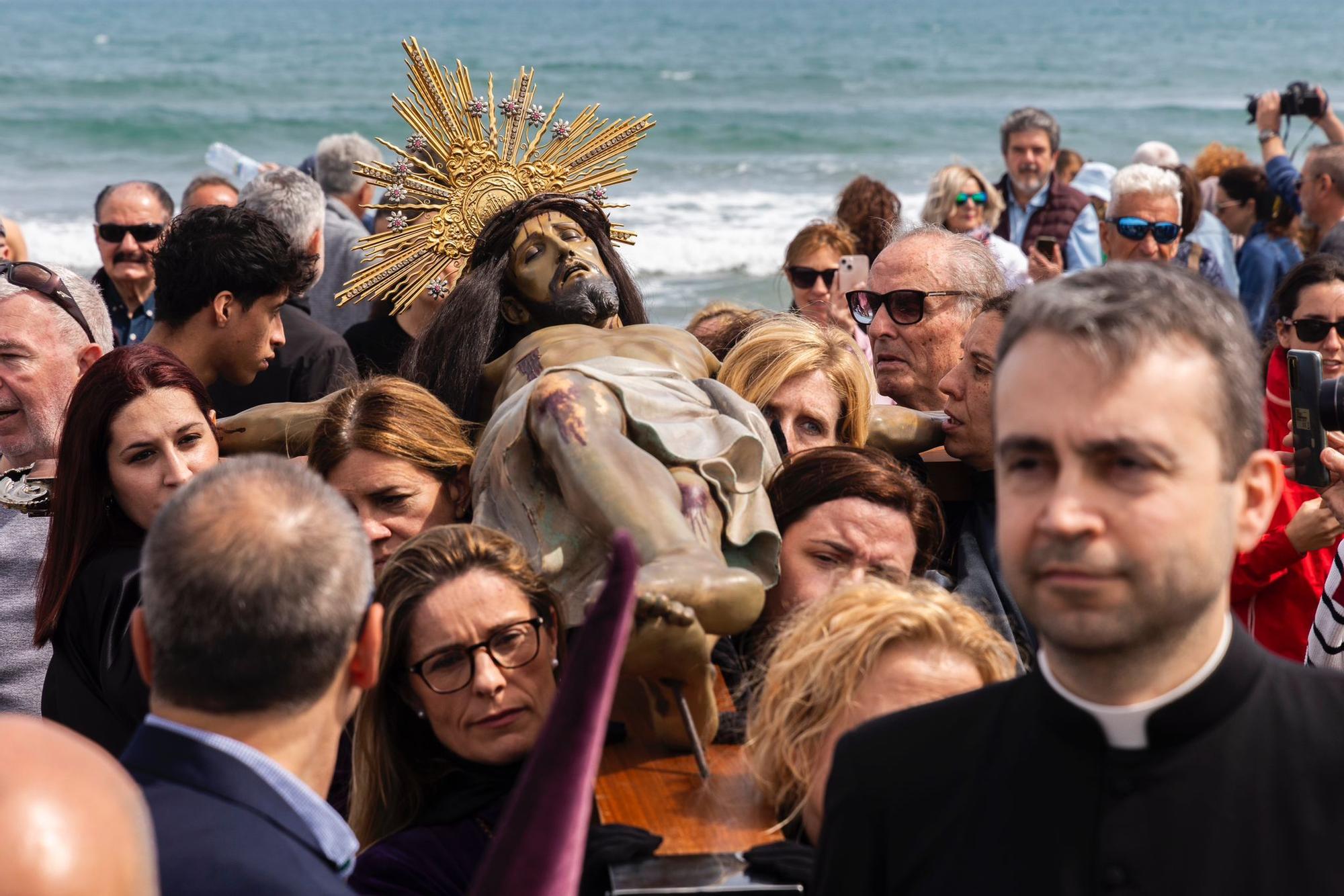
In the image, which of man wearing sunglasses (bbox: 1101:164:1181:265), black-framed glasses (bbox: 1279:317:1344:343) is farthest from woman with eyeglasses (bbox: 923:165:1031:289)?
black-framed glasses (bbox: 1279:317:1344:343)

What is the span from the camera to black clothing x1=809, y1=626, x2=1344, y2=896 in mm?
1877

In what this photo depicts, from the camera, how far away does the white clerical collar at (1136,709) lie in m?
1.91

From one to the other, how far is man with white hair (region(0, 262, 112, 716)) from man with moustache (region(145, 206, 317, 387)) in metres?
0.36

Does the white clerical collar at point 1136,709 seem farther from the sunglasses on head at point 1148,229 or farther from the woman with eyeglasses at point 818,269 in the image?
the sunglasses on head at point 1148,229

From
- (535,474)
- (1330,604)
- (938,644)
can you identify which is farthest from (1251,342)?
(1330,604)

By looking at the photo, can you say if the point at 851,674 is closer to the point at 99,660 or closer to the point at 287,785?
the point at 287,785

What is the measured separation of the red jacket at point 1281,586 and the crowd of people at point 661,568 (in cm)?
1

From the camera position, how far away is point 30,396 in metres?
4.02

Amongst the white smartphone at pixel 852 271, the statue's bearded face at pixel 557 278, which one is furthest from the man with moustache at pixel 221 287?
the white smartphone at pixel 852 271

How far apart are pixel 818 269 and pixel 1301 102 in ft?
13.4

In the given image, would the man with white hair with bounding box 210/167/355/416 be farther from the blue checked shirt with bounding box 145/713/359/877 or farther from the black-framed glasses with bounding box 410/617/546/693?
the blue checked shirt with bounding box 145/713/359/877

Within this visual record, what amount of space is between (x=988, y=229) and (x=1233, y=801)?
615 cm

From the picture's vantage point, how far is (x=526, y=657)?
310cm

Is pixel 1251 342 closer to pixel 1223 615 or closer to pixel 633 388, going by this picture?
pixel 1223 615
